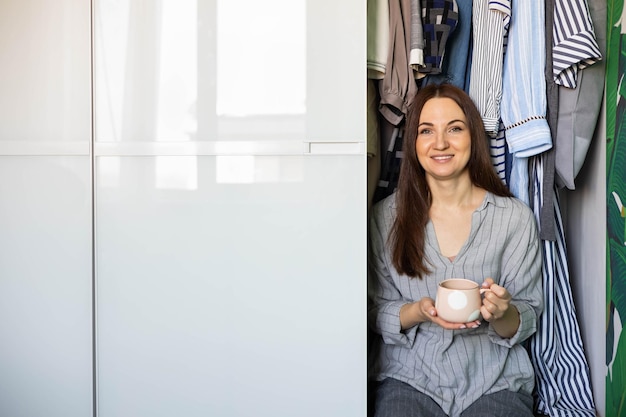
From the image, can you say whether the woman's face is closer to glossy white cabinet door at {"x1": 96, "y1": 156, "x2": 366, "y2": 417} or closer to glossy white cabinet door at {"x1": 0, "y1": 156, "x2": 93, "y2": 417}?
glossy white cabinet door at {"x1": 96, "y1": 156, "x2": 366, "y2": 417}

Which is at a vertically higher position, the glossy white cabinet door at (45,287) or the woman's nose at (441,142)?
the woman's nose at (441,142)

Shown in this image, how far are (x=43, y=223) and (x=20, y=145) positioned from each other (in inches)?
Answer: 8.8

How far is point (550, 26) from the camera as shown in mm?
1726

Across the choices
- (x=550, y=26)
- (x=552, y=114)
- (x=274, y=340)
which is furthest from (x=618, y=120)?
(x=274, y=340)

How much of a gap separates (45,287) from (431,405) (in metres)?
1.10

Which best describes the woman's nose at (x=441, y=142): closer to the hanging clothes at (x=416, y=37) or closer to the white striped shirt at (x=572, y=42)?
the hanging clothes at (x=416, y=37)

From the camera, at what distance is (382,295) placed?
1.79m

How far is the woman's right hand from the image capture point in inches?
56.1

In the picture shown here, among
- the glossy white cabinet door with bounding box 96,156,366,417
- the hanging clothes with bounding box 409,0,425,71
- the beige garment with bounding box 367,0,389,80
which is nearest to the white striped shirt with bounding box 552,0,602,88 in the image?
the hanging clothes with bounding box 409,0,425,71

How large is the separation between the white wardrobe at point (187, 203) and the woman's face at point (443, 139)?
0.22 m

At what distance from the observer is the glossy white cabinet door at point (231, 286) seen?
5.39ft

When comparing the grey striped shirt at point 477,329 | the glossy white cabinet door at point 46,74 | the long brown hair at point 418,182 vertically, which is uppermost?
the glossy white cabinet door at point 46,74

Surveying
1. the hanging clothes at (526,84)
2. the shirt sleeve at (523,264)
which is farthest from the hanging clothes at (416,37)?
the shirt sleeve at (523,264)

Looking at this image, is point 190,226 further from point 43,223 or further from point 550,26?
point 550,26
